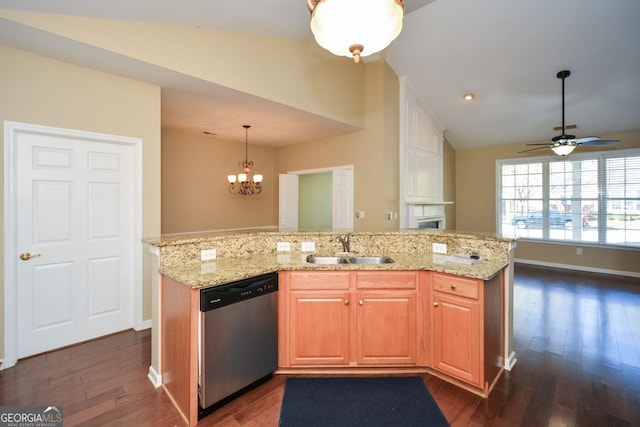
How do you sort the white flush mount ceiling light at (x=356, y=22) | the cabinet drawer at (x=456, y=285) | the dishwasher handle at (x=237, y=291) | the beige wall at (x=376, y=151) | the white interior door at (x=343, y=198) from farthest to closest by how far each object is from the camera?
1. the white interior door at (x=343, y=198)
2. the beige wall at (x=376, y=151)
3. the cabinet drawer at (x=456, y=285)
4. the dishwasher handle at (x=237, y=291)
5. the white flush mount ceiling light at (x=356, y=22)

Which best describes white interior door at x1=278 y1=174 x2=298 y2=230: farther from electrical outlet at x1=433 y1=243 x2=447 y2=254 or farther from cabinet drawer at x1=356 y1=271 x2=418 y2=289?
cabinet drawer at x1=356 y1=271 x2=418 y2=289

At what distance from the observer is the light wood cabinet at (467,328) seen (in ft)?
6.74

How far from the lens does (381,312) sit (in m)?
2.31

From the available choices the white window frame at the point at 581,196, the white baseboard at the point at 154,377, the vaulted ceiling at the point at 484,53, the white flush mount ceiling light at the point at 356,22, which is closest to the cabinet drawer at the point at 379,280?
the white flush mount ceiling light at the point at 356,22

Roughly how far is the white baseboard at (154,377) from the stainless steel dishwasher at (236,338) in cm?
56

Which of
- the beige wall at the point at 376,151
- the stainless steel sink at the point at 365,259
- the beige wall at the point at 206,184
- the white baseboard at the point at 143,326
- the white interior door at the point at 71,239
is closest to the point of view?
the white interior door at the point at 71,239

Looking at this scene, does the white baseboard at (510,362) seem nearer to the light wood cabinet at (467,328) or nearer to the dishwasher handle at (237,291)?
the light wood cabinet at (467,328)

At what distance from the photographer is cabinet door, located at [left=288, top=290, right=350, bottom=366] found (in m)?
2.29

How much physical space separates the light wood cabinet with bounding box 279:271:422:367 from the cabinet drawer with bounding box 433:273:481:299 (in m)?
0.17

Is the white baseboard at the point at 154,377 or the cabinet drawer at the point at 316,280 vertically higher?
the cabinet drawer at the point at 316,280

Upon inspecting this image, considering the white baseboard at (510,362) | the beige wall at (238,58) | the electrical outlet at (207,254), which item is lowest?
the white baseboard at (510,362)

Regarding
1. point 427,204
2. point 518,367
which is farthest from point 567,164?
point 518,367

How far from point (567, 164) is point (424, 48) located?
4.28 meters

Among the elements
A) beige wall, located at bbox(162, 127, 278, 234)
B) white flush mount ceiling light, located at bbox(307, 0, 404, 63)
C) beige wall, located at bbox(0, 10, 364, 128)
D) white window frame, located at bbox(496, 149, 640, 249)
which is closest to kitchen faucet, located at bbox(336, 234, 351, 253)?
white flush mount ceiling light, located at bbox(307, 0, 404, 63)
